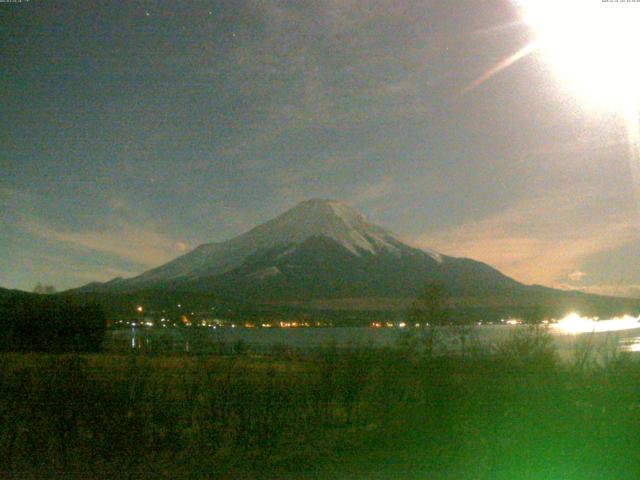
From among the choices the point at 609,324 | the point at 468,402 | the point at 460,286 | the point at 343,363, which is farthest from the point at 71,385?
the point at 460,286

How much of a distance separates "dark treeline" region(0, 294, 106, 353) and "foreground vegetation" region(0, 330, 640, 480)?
17919 millimetres

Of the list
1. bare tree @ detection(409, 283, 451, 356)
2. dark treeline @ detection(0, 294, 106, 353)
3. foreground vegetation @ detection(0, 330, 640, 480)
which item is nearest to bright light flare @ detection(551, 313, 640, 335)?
foreground vegetation @ detection(0, 330, 640, 480)

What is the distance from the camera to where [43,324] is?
31.8 meters

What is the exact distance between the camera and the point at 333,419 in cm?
1048

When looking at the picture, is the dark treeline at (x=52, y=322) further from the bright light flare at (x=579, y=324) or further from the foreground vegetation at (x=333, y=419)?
the bright light flare at (x=579, y=324)

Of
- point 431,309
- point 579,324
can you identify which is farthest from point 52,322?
point 579,324

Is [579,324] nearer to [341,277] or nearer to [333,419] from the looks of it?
[333,419]

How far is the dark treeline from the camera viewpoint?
2959cm

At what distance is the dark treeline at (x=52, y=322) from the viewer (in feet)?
97.1

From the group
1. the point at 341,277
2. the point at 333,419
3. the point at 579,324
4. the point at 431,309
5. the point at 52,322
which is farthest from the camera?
the point at 341,277

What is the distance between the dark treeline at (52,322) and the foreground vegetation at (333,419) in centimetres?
1792

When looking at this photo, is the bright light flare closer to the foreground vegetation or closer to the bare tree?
the foreground vegetation

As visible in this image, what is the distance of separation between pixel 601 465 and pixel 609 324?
35.5 ft

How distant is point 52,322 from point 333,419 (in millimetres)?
25951
